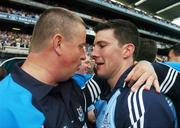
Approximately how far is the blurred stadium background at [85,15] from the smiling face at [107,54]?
9654mm

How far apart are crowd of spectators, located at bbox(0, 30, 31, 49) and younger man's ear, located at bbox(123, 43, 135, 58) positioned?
32.1 ft

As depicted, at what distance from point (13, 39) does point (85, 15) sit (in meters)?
4.18

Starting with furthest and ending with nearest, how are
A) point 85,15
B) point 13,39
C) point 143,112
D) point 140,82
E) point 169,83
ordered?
1. point 85,15
2. point 13,39
3. point 169,83
4. point 140,82
5. point 143,112

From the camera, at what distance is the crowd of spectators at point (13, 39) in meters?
12.1

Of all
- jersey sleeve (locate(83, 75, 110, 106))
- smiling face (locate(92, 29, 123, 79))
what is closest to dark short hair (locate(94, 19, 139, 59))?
smiling face (locate(92, 29, 123, 79))

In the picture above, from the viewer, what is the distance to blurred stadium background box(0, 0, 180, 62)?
12312 millimetres

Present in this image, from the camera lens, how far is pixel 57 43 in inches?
59.7

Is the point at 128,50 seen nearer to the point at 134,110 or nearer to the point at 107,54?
the point at 107,54

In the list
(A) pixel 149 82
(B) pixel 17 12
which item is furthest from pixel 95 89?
(B) pixel 17 12

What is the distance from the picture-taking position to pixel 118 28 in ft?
6.99

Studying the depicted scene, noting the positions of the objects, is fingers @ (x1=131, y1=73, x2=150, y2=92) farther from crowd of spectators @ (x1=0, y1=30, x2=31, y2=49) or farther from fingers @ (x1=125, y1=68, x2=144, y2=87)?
crowd of spectators @ (x1=0, y1=30, x2=31, y2=49)

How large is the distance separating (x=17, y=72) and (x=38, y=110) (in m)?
0.23

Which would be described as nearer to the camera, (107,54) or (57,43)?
(57,43)

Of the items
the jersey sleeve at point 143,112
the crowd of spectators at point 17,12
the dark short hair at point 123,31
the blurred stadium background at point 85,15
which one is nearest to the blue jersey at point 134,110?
the jersey sleeve at point 143,112
